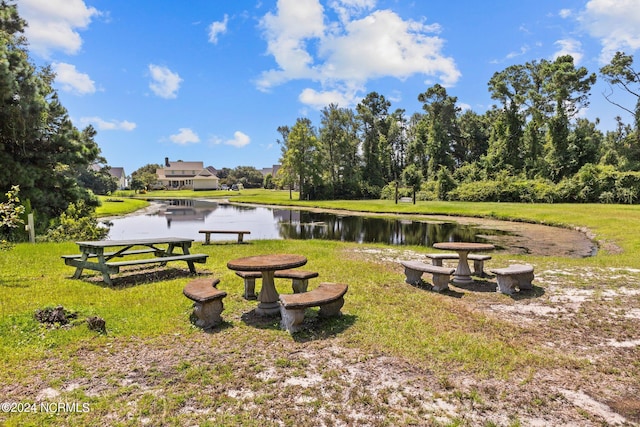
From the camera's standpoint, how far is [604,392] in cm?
398

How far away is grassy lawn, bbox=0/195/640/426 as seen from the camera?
3.56m

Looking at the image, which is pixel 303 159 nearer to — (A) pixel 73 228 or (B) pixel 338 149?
(B) pixel 338 149

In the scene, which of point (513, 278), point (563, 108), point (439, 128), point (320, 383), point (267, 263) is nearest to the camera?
point (320, 383)

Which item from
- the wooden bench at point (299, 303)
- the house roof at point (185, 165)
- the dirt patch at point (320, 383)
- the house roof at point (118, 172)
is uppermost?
the house roof at point (185, 165)

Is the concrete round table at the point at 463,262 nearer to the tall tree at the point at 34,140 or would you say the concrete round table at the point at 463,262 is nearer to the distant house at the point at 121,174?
the tall tree at the point at 34,140

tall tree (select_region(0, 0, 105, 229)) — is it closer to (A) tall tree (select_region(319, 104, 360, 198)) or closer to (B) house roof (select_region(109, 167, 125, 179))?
(A) tall tree (select_region(319, 104, 360, 198))

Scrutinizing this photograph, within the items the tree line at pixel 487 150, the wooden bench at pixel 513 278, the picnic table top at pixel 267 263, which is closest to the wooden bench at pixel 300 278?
the picnic table top at pixel 267 263

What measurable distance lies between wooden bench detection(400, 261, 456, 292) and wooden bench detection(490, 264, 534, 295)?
2.97 ft

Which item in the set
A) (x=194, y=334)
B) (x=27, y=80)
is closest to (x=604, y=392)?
(x=194, y=334)

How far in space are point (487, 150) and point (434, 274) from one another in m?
56.3

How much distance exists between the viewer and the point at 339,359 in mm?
4637

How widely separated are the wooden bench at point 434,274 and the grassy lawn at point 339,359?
43 cm

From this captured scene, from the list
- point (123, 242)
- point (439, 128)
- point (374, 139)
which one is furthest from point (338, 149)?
point (123, 242)

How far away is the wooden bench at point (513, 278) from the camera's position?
7.64 meters
